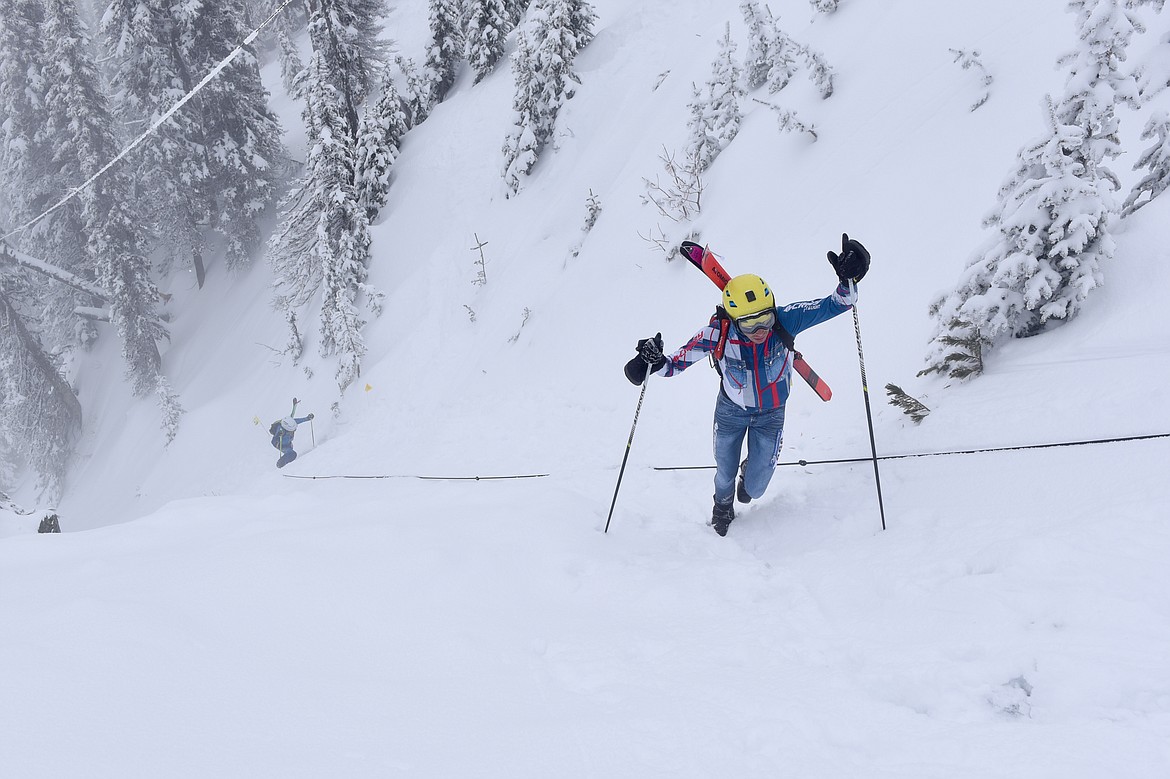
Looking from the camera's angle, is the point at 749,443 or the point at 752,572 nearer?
the point at 752,572

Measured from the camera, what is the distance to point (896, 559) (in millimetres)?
4207

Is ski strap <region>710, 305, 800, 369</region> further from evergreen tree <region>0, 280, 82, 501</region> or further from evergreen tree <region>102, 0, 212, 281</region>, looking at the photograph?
evergreen tree <region>0, 280, 82, 501</region>

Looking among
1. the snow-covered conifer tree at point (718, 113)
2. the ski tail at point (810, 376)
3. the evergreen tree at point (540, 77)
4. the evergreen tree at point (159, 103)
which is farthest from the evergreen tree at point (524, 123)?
the ski tail at point (810, 376)

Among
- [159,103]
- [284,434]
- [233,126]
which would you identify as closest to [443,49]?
[233,126]

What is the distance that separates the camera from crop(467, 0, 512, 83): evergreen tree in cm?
2120

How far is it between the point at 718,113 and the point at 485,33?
1255 centimetres

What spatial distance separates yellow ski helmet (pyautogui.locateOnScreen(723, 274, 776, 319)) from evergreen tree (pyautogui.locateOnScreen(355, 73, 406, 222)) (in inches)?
730

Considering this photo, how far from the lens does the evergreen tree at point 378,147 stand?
66.4 feet

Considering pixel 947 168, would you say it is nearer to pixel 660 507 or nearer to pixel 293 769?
pixel 660 507

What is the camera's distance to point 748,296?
4.86 metres

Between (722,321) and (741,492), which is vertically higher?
(722,321)

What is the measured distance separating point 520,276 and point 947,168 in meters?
10.2

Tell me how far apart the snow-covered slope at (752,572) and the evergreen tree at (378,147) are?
1314 cm

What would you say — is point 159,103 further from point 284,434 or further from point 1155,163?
point 1155,163
